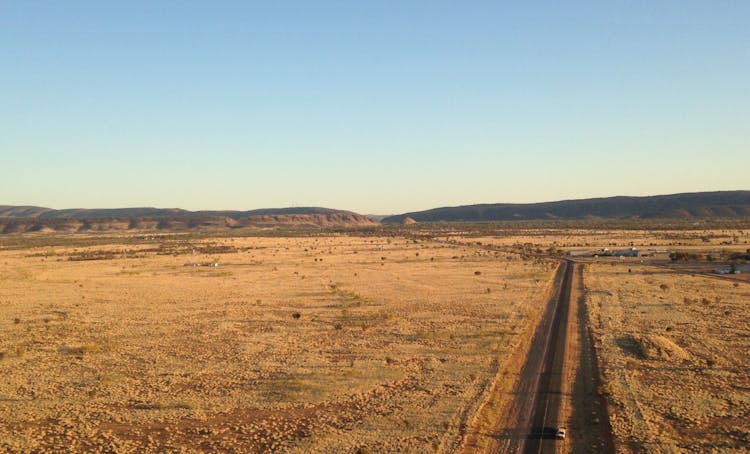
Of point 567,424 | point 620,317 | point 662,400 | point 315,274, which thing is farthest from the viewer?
point 315,274

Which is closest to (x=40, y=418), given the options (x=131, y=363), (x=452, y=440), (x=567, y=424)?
(x=131, y=363)

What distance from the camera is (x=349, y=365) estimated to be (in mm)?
24406

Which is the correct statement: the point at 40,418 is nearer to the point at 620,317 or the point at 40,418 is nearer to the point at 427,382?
the point at 427,382

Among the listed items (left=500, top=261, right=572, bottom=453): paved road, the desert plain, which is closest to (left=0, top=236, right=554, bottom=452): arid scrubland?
the desert plain

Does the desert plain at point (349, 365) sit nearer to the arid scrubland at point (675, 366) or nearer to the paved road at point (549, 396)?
the arid scrubland at point (675, 366)

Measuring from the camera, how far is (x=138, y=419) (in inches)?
716

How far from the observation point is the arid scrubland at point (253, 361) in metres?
17.1

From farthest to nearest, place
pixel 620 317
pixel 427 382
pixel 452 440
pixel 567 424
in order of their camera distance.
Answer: pixel 620 317 < pixel 427 382 < pixel 567 424 < pixel 452 440

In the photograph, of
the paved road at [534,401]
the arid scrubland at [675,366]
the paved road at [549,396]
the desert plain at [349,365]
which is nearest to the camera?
the paved road at [549,396]

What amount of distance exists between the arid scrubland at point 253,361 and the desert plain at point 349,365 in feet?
0.32

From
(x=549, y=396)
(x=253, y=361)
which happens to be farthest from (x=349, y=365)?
(x=549, y=396)

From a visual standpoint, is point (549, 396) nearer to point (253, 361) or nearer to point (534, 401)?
point (534, 401)

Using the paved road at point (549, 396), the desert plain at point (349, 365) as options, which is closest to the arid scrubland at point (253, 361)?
the desert plain at point (349, 365)

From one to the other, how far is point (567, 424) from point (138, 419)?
14.3 m
